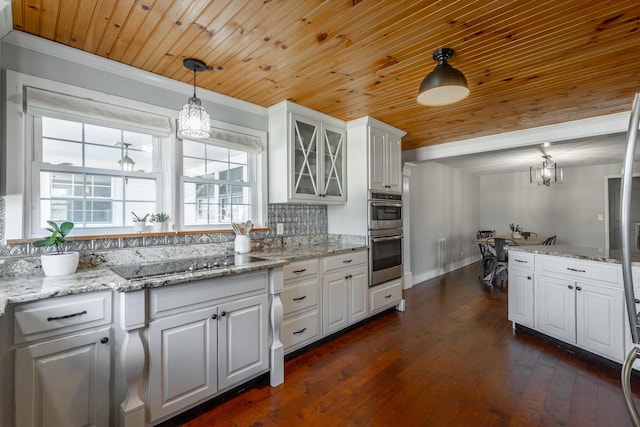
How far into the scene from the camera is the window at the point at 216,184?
2.63m

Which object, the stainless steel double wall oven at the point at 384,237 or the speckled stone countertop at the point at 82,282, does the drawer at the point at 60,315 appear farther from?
the stainless steel double wall oven at the point at 384,237

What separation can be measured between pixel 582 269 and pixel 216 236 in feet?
10.3

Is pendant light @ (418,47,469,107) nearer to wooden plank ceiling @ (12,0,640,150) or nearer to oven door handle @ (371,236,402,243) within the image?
wooden plank ceiling @ (12,0,640,150)

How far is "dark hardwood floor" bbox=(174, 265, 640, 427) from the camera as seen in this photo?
1855 millimetres

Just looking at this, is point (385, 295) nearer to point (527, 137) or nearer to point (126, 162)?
point (527, 137)

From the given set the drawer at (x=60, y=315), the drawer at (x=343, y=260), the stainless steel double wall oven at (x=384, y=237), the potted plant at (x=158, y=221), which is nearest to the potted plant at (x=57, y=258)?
the drawer at (x=60, y=315)

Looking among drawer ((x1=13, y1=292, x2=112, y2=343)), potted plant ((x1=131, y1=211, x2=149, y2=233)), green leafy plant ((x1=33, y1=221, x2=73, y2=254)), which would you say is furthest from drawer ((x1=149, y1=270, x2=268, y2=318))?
potted plant ((x1=131, y1=211, x2=149, y2=233))

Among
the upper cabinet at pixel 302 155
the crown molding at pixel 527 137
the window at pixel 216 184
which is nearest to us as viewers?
the window at pixel 216 184

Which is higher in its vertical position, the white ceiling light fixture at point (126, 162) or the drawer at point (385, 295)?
the white ceiling light fixture at point (126, 162)

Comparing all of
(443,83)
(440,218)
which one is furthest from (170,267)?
(440,218)

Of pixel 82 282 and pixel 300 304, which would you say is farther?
pixel 300 304

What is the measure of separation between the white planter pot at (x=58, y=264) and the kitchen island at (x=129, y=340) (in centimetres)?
5

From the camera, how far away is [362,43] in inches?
77.0

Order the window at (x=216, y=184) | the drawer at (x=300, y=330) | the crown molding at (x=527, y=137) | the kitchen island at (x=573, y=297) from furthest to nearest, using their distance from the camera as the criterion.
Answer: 1. the crown molding at (x=527, y=137)
2. the window at (x=216, y=184)
3. the drawer at (x=300, y=330)
4. the kitchen island at (x=573, y=297)
